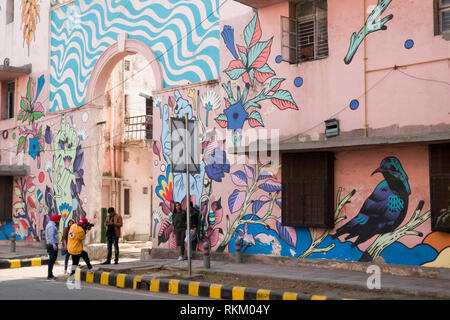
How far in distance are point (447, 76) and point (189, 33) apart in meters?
7.62

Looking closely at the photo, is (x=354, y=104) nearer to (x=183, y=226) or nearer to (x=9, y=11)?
(x=183, y=226)

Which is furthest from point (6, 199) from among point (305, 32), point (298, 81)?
point (305, 32)

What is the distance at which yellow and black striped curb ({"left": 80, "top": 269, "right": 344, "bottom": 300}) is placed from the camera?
392 inches

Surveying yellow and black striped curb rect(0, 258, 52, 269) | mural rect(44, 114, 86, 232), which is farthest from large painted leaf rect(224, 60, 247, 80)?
yellow and black striped curb rect(0, 258, 52, 269)

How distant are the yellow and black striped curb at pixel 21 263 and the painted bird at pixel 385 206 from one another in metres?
9.74

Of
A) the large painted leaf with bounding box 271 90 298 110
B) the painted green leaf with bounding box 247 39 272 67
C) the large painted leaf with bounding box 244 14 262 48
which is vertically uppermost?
the large painted leaf with bounding box 244 14 262 48

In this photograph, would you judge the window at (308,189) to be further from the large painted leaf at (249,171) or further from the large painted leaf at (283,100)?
the large painted leaf at (283,100)

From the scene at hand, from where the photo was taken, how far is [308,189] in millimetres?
13305

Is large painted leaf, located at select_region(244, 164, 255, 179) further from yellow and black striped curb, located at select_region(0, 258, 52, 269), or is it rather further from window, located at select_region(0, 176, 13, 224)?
window, located at select_region(0, 176, 13, 224)

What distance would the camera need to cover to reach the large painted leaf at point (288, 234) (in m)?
13.6

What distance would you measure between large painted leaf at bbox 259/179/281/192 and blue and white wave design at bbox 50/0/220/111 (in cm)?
340

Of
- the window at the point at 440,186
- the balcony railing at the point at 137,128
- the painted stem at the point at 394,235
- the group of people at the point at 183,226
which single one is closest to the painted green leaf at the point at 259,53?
the group of people at the point at 183,226

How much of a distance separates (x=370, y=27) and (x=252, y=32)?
330cm

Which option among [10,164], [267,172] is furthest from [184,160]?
[10,164]
